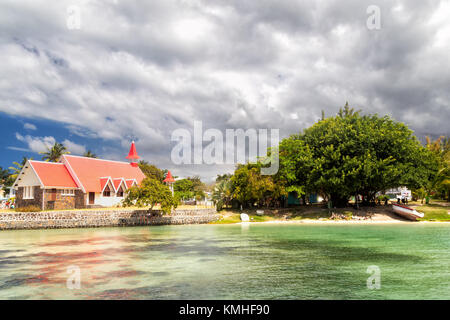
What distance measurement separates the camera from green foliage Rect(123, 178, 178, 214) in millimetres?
35594

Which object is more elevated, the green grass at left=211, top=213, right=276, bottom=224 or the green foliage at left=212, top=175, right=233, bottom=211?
the green foliage at left=212, top=175, right=233, bottom=211

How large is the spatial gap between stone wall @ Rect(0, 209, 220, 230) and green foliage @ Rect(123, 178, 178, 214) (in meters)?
1.74

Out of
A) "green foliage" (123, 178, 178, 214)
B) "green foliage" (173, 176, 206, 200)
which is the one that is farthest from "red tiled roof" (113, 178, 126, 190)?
"green foliage" (173, 176, 206, 200)

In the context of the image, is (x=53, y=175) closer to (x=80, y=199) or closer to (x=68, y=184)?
(x=68, y=184)

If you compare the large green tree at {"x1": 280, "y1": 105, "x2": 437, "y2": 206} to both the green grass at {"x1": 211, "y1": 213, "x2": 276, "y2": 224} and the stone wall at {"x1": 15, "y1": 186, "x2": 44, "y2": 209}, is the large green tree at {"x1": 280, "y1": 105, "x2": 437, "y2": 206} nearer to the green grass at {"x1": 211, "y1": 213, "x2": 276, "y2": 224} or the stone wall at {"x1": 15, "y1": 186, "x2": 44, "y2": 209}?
the green grass at {"x1": 211, "y1": 213, "x2": 276, "y2": 224}

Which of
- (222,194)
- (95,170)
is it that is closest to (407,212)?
(222,194)

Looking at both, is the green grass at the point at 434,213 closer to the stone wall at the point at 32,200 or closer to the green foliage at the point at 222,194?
the green foliage at the point at 222,194

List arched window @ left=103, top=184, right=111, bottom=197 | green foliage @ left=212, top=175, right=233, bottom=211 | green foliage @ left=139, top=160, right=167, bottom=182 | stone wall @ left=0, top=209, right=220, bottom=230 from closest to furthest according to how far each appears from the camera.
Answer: stone wall @ left=0, top=209, right=220, bottom=230 < arched window @ left=103, top=184, right=111, bottom=197 < green foliage @ left=212, top=175, right=233, bottom=211 < green foliage @ left=139, top=160, right=167, bottom=182

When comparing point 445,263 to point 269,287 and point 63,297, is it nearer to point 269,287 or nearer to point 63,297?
point 269,287

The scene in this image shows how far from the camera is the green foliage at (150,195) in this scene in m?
35.6

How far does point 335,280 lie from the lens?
10.9 m
